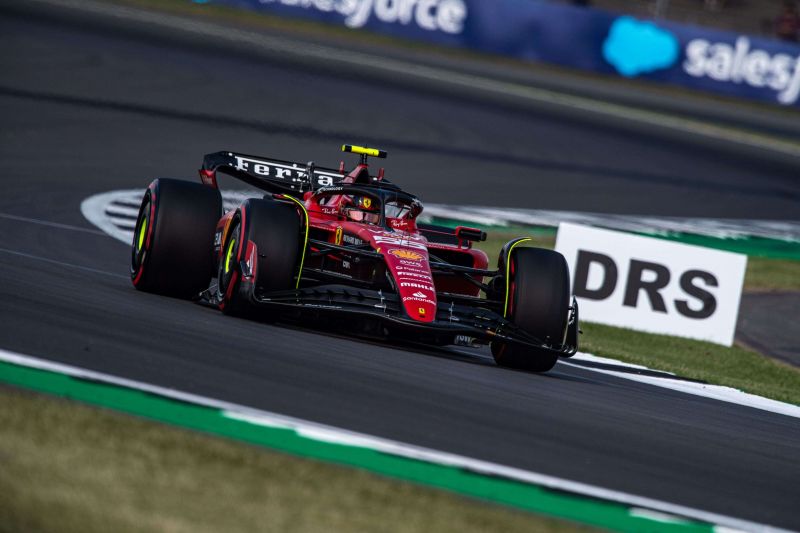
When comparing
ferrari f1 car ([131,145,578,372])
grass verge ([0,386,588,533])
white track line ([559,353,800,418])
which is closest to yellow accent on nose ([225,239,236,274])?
ferrari f1 car ([131,145,578,372])

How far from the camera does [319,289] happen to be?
917 cm

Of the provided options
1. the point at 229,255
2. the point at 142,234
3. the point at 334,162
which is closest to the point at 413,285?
the point at 229,255

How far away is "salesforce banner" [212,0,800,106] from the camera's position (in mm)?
39062

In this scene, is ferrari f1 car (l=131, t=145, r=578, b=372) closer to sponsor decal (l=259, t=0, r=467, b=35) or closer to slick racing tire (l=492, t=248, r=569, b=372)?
slick racing tire (l=492, t=248, r=569, b=372)

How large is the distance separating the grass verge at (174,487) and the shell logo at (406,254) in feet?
12.6

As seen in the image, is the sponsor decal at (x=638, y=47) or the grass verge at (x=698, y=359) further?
the sponsor decal at (x=638, y=47)

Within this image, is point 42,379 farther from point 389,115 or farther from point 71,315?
point 389,115

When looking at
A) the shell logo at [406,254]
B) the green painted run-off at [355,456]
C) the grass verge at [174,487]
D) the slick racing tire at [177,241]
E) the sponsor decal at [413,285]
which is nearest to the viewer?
the grass verge at [174,487]

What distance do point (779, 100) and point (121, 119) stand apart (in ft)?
78.5

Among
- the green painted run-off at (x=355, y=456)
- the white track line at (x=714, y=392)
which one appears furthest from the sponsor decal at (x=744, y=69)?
the green painted run-off at (x=355, y=456)

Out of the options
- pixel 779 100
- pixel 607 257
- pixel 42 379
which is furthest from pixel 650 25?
pixel 42 379

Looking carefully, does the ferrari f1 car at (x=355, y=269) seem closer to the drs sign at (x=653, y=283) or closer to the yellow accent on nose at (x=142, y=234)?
the yellow accent on nose at (x=142, y=234)

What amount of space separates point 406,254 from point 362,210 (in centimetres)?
100

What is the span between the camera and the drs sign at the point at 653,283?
14.2 meters
